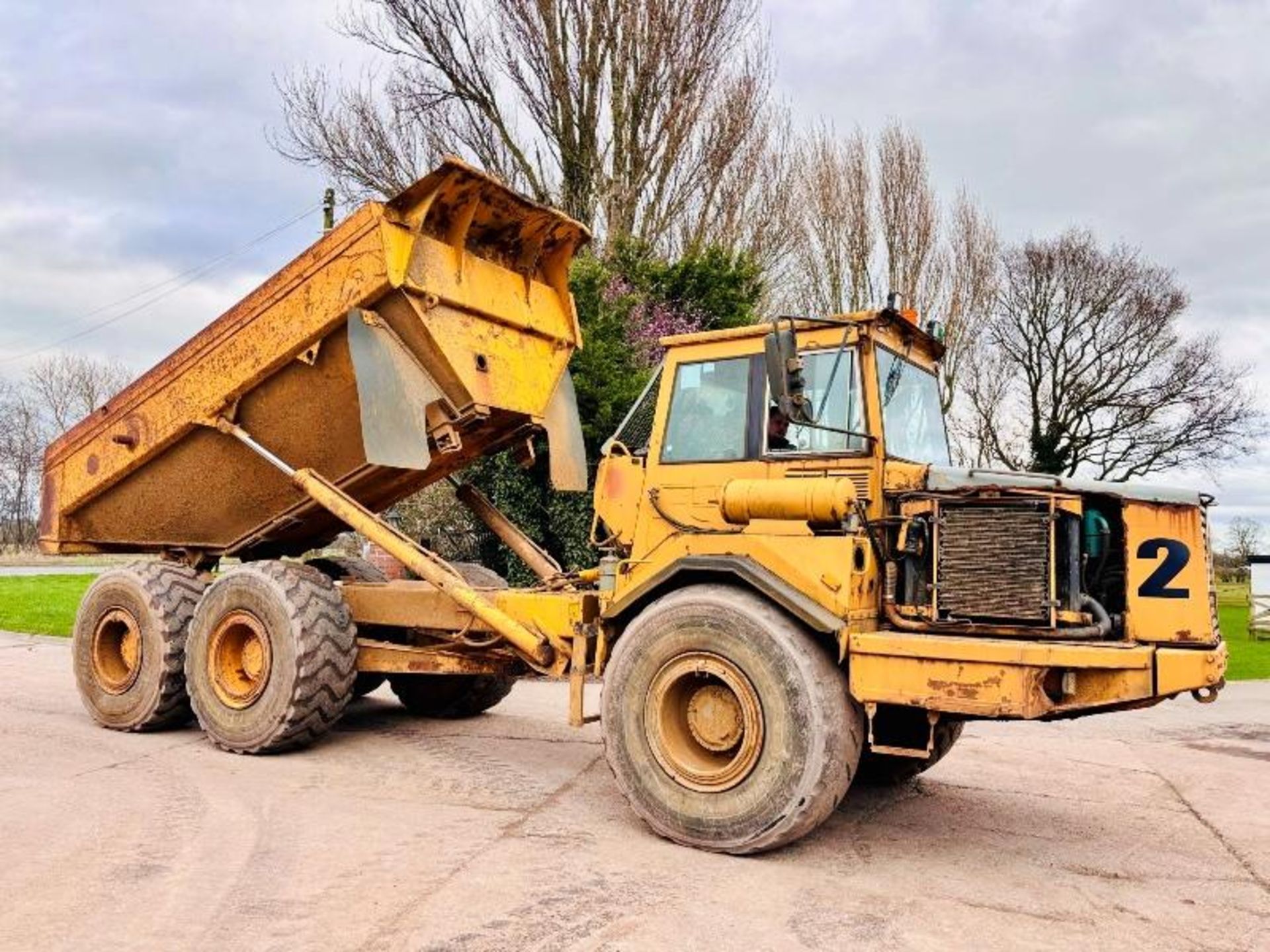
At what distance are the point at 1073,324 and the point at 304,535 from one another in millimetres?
26017

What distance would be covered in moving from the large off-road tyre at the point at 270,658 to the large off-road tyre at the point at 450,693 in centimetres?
129

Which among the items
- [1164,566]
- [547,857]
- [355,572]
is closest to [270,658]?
[355,572]

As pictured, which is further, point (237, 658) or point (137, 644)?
point (137, 644)

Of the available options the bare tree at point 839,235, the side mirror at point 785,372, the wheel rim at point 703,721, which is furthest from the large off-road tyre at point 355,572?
the bare tree at point 839,235

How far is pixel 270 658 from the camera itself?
23.0 feet

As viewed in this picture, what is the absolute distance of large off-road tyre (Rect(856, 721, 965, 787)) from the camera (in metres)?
6.50

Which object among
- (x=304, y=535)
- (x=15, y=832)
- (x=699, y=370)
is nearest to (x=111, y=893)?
(x=15, y=832)

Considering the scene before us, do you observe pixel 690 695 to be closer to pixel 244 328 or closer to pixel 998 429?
pixel 244 328

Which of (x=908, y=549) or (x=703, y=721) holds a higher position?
(x=908, y=549)

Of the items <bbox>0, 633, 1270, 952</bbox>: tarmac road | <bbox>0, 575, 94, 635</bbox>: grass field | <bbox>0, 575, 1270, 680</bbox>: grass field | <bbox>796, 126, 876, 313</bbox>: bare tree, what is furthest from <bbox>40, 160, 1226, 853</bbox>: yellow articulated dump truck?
→ <bbox>796, 126, 876, 313</bbox>: bare tree

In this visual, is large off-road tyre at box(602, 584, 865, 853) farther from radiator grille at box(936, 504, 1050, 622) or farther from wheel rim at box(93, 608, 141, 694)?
wheel rim at box(93, 608, 141, 694)

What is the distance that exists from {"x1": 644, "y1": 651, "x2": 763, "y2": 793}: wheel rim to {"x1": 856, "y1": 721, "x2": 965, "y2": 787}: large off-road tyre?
1560mm

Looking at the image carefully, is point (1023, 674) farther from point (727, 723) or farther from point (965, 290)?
point (965, 290)

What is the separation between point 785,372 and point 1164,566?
6.24 ft
